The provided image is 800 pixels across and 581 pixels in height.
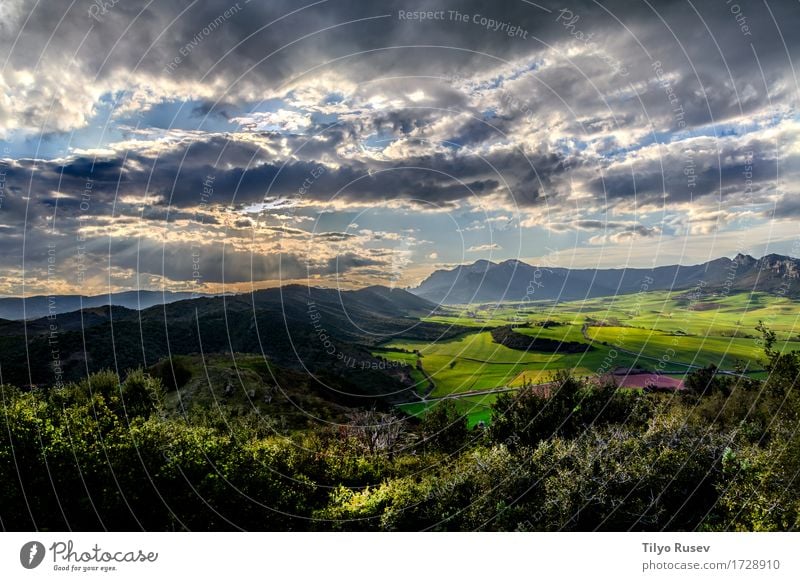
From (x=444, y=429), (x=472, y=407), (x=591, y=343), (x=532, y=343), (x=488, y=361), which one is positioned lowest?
(x=472, y=407)

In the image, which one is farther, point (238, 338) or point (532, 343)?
point (238, 338)

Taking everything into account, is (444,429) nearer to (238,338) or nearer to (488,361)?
(488,361)

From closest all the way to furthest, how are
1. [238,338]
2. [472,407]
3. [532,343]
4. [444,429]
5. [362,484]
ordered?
[362,484] → [444,429] → [472,407] → [532,343] → [238,338]

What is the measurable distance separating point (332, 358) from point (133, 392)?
39868 millimetres

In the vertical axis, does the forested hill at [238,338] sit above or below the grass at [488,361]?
above

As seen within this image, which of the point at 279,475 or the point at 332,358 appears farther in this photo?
the point at 332,358

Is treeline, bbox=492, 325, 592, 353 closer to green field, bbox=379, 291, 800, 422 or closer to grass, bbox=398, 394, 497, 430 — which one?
green field, bbox=379, 291, 800, 422

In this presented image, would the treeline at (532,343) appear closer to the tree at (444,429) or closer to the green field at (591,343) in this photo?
the green field at (591,343)

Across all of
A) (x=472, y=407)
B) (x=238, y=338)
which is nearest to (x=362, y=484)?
(x=472, y=407)

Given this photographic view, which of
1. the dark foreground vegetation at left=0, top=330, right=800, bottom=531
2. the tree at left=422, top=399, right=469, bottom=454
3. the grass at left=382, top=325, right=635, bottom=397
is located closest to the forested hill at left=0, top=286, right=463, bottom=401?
the grass at left=382, top=325, right=635, bottom=397

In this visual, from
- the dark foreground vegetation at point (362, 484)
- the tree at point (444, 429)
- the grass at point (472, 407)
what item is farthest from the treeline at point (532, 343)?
the dark foreground vegetation at point (362, 484)
